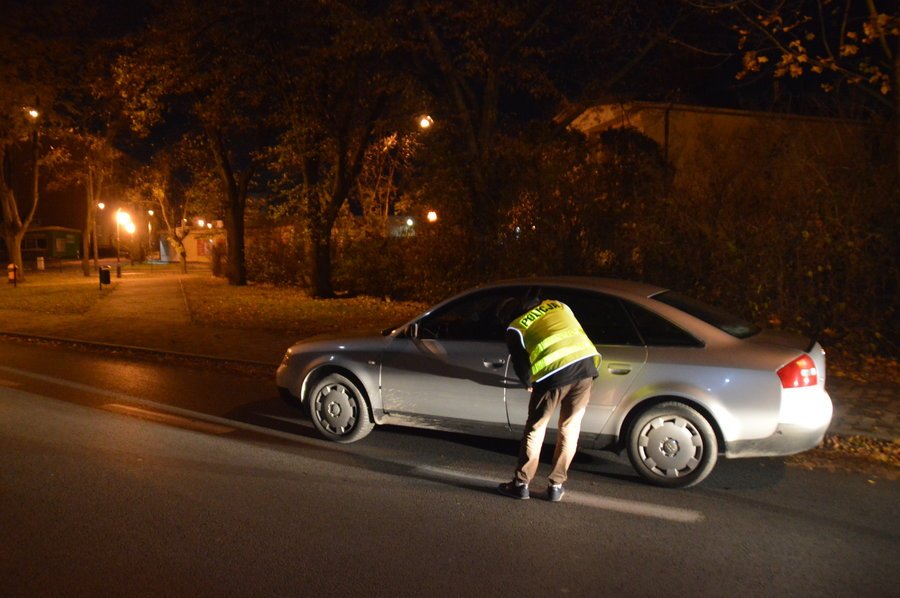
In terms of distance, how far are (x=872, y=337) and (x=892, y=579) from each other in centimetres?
623

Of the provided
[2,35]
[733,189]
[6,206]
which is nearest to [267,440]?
[733,189]

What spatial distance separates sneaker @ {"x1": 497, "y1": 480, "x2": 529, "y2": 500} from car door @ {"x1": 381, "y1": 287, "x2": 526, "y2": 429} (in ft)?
2.19

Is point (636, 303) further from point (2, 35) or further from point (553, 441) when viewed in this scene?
point (2, 35)

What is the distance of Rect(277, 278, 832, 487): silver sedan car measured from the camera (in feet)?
16.9

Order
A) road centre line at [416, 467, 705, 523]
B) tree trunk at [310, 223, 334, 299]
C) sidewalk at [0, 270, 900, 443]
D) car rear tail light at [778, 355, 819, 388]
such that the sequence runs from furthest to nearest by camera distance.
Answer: tree trunk at [310, 223, 334, 299], sidewalk at [0, 270, 900, 443], car rear tail light at [778, 355, 819, 388], road centre line at [416, 467, 705, 523]

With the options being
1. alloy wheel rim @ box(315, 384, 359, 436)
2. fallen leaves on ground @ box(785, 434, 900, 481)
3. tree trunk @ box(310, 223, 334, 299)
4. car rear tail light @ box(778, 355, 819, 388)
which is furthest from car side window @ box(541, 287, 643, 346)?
tree trunk @ box(310, 223, 334, 299)

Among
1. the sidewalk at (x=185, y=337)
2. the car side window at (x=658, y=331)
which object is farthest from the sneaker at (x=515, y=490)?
the sidewalk at (x=185, y=337)

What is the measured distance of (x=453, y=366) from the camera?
19.7 feet

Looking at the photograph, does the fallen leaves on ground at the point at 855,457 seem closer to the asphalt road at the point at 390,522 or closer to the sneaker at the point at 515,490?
the asphalt road at the point at 390,522

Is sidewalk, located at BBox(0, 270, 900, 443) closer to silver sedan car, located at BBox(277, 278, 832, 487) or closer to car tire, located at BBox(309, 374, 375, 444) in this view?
silver sedan car, located at BBox(277, 278, 832, 487)

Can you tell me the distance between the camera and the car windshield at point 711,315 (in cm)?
561

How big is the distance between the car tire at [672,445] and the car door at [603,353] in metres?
0.27

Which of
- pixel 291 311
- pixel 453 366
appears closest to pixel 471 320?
pixel 453 366

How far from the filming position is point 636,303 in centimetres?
563
